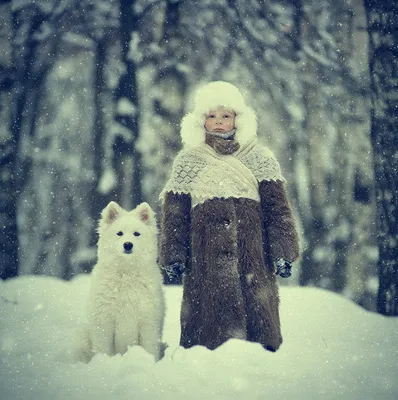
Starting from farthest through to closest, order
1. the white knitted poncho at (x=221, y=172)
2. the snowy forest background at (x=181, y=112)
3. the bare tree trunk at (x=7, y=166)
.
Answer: the snowy forest background at (x=181, y=112) → the bare tree trunk at (x=7, y=166) → the white knitted poncho at (x=221, y=172)

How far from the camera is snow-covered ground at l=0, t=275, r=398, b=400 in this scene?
2818 mm

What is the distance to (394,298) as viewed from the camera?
5020 mm

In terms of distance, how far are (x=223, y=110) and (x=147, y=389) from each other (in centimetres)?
247

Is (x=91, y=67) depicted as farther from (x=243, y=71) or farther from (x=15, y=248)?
(x=15, y=248)

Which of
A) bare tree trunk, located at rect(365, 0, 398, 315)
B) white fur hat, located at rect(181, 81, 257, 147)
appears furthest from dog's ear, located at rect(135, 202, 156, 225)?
bare tree trunk, located at rect(365, 0, 398, 315)

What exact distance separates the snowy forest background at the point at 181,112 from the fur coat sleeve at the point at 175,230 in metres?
1.68

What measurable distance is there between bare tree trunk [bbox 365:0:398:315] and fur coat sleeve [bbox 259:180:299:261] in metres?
1.96

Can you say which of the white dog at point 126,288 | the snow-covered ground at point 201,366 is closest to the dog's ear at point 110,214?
the white dog at point 126,288

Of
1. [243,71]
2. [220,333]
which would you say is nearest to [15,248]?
[220,333]

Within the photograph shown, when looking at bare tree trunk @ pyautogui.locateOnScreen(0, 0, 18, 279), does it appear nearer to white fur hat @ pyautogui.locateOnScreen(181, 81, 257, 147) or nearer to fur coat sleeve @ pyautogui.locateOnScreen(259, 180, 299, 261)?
white fur hat @ pyautogui.locateOnScreen(181, 81, 257, 147)

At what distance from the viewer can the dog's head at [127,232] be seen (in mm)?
3672

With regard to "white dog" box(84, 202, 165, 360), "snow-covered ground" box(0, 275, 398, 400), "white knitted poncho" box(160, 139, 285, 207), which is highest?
"white knitted poncho" box(160, 139, 285, 207)

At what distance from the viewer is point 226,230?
11.8ft

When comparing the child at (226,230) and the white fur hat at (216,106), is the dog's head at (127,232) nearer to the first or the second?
the child at (226,230)
